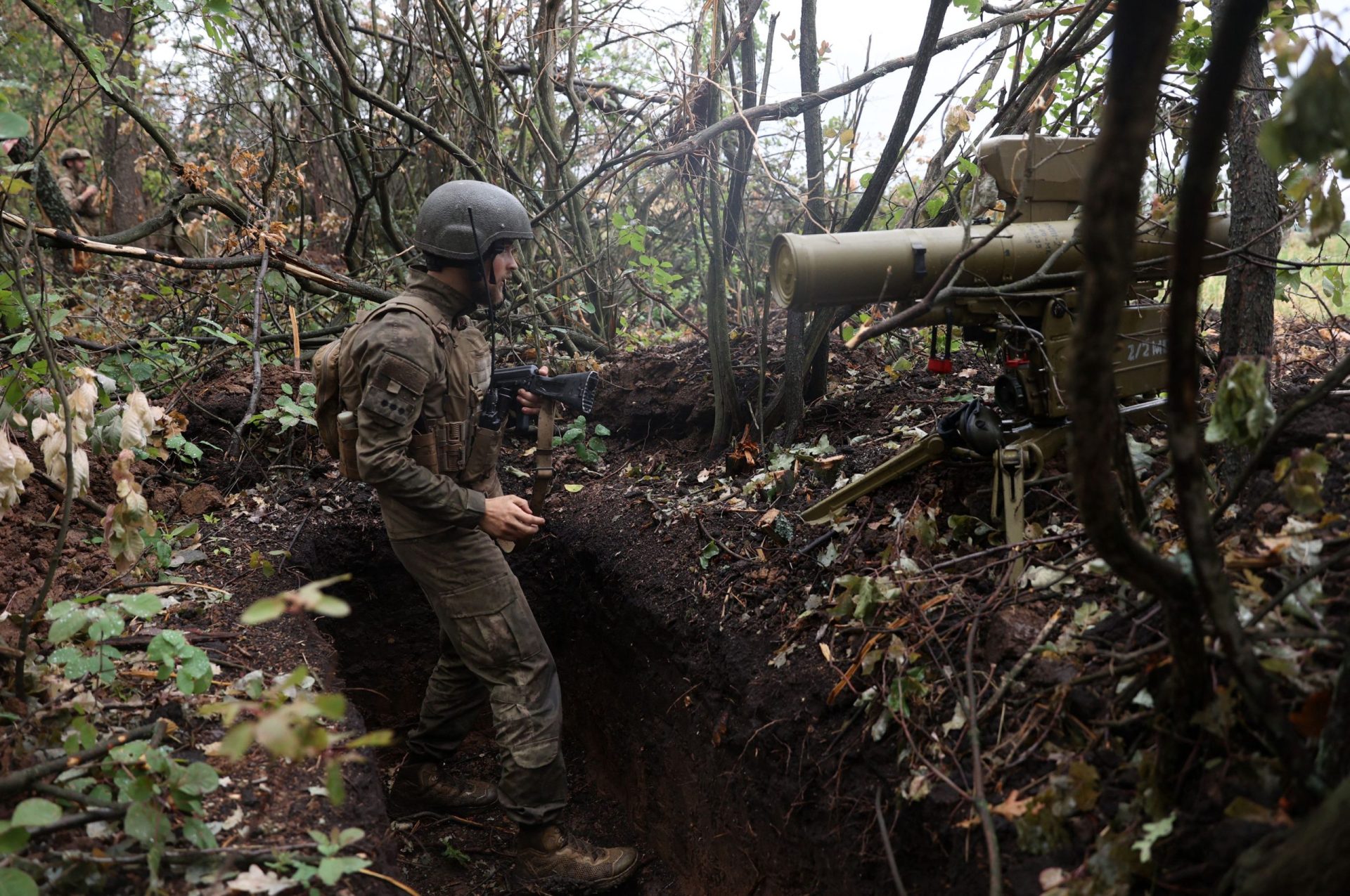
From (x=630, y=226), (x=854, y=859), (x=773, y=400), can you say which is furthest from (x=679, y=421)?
(x=854, y=859)

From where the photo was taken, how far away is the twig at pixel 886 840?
7.74 ft

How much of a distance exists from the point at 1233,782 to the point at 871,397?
9.67 feet

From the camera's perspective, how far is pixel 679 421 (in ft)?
17.3

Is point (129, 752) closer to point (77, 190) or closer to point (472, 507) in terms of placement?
point (472, 507)

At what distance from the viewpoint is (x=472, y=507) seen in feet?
11.1

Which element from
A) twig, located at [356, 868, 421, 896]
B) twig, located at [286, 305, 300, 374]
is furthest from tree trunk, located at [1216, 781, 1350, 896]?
twig, located at [286, 305, 300, 374]

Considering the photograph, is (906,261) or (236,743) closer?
(236,743)

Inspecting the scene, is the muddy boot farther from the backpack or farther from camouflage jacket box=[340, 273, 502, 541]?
the backpack

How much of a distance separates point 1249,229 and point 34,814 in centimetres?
371

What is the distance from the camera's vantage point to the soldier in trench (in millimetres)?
3301

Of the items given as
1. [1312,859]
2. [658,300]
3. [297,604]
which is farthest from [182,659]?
[658,300]

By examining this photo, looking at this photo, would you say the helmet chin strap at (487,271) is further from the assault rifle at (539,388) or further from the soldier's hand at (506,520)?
the soldier's hand at (506,520)

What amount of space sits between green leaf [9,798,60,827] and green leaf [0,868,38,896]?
10 cm

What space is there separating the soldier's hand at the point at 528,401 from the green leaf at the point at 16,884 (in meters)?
2.30
